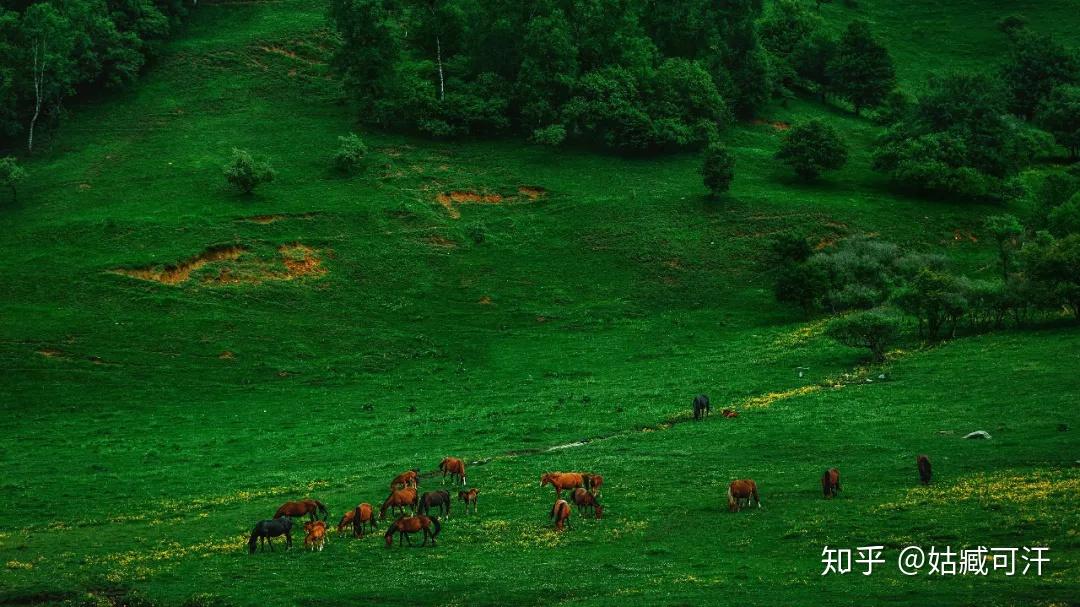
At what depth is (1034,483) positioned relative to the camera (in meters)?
40.4

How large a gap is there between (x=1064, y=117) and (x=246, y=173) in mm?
81651

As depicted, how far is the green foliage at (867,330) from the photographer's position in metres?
69.6

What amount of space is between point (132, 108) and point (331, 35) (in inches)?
974

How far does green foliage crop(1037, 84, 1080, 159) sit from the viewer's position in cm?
12150

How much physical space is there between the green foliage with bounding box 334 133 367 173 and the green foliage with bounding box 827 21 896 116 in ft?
184

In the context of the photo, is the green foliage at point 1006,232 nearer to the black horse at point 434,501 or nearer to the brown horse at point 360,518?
the black horse at point 434,501

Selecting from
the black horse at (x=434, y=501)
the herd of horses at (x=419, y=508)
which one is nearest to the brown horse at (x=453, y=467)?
the herd of horses at (x=419, y=508)

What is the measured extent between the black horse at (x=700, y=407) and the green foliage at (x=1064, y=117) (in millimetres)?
76872

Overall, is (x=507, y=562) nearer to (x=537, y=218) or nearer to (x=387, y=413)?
(x=387, y=413)

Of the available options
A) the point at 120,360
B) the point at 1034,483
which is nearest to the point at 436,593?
the point at 1034,483

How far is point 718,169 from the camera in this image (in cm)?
10100

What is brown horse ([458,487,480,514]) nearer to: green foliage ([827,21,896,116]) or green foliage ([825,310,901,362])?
green foliage ([825,310,901,362])

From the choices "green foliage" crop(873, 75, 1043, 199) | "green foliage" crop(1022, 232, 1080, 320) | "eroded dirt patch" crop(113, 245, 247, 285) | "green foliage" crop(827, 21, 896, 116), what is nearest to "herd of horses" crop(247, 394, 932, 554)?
"green foliage" crop(1022, 232, 1080, 320)

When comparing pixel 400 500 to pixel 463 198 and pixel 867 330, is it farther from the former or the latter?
pixel 463 198
